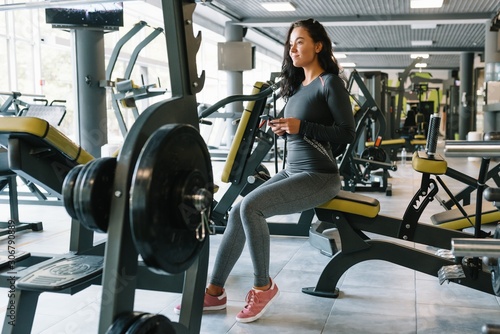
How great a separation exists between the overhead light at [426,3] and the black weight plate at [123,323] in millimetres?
9911

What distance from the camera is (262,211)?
2391 millimetres

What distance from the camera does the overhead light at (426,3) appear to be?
1010 centimetres

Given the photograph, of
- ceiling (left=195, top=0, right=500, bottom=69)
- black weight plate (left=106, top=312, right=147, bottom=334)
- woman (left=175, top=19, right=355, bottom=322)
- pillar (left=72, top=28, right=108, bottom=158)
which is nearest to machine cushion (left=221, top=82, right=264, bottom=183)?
woman (left=175, top=19, right=355, bottom=322)

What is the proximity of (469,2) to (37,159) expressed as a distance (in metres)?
10.1

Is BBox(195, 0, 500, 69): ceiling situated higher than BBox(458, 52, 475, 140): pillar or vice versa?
BBox(195, 0, 500, 69): ceiling

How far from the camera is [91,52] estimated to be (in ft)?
19.5

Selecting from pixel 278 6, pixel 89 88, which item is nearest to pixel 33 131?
pixel 89 88

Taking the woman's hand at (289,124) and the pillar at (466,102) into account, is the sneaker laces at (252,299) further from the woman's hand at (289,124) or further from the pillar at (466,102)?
the pillar at (466,102)

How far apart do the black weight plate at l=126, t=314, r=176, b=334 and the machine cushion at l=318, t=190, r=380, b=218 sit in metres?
1.26

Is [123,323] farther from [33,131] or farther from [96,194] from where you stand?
[33,131]

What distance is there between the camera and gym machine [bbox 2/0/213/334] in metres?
1.39

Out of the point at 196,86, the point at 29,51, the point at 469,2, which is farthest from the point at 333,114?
the point at 469,2

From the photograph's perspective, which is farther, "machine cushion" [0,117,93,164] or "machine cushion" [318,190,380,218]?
"machine cushion" [318,190,380,218]

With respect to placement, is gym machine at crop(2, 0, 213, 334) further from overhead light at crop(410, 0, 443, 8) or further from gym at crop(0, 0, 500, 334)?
overhead light at crop(410, 0, 443, 8)
